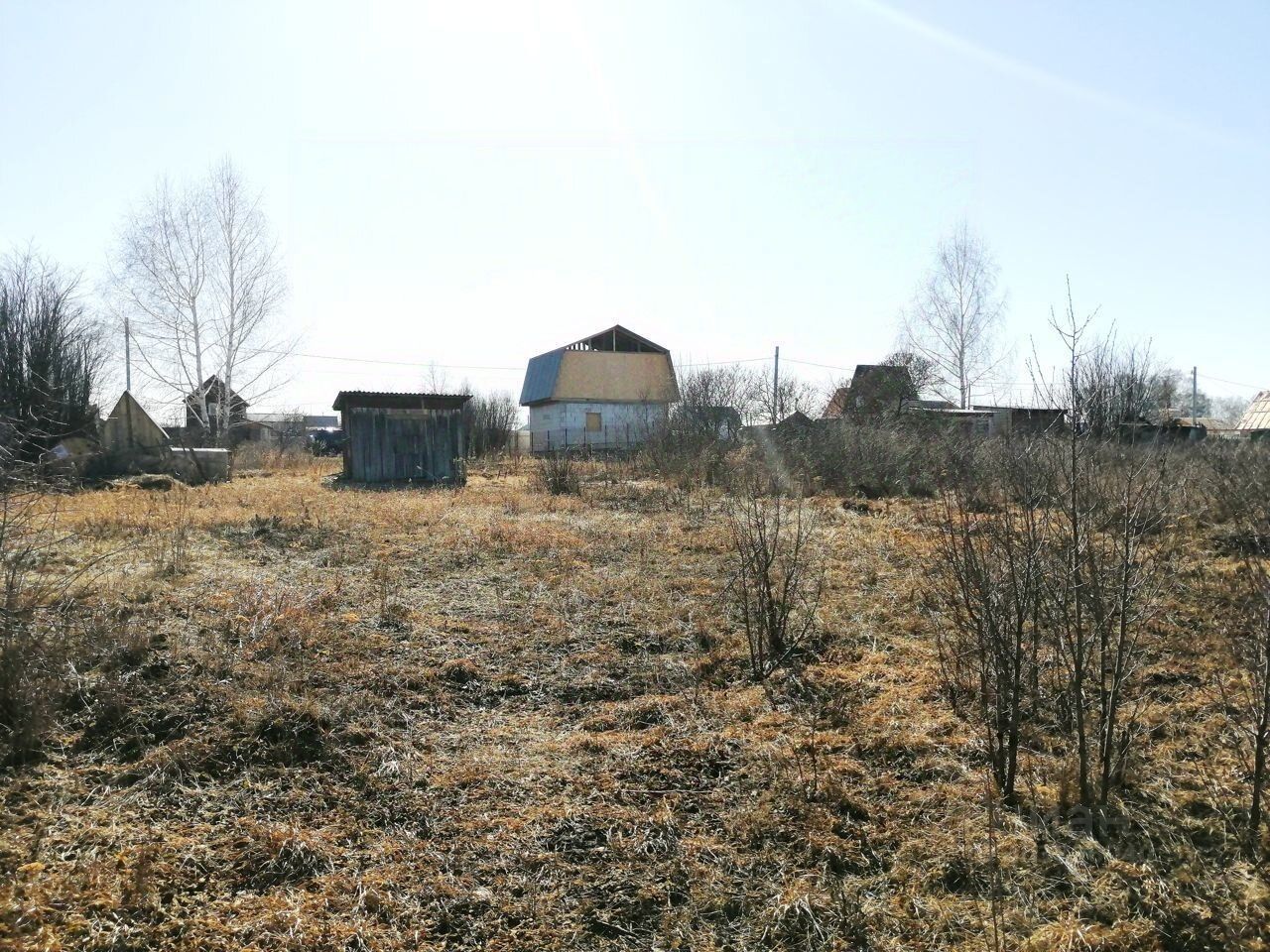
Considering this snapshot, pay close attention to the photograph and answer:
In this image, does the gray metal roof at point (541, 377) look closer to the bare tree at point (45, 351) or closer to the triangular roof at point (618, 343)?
the triangular roof at point (618, 343)

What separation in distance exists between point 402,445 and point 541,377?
18.8m

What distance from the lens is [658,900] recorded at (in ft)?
10.2

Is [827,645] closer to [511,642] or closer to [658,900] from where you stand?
[511,642]

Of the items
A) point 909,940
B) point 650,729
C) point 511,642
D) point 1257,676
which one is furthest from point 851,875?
point 511,642

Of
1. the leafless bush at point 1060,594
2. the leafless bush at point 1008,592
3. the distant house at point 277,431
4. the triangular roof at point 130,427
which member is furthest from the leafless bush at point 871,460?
the distant house at point 277,431

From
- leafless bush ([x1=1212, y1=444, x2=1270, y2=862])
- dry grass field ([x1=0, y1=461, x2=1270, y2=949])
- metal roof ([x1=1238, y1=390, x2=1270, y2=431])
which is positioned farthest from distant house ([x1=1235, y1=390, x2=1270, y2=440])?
dry grass field ([x1=0, y1=461, x2=1270, y2=949])

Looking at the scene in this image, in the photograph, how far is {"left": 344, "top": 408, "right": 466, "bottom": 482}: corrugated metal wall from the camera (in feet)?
59.4

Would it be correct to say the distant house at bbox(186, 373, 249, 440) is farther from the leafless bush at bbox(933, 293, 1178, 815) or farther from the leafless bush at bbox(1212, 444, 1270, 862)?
the leafless bush at bbox(933, 293, 1178, 815)

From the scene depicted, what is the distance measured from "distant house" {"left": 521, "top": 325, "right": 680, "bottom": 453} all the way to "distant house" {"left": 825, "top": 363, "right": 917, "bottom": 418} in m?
10.3

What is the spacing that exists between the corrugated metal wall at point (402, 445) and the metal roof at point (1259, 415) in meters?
25.1

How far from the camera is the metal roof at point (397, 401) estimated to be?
18.1m

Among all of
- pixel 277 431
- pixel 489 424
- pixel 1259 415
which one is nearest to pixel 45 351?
pixel 489 424

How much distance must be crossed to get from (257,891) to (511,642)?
114 inches

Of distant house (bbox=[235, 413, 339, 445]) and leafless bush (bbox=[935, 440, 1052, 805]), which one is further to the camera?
distant house (bbox=[235, 413, 339, 445])
